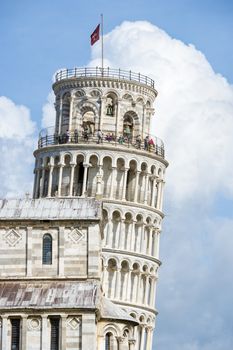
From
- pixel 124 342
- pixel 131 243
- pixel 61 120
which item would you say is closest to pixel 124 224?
pixel 131 243

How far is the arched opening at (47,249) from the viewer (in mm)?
116688

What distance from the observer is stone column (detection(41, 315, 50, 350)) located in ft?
365

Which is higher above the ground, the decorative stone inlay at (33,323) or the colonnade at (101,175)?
the colonnade at (101,175)

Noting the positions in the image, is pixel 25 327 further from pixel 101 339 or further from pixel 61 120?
pixel 61 120

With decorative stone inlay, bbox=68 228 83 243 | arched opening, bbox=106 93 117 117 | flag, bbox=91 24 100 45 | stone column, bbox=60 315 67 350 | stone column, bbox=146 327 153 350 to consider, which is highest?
flag, bbox=91 24 100 45

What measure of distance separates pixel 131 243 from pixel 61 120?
16616mm

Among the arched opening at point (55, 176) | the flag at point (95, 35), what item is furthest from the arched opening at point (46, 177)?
the flag at point (95, 35)

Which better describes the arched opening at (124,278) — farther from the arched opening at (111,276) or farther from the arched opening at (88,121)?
the arched opening at (88,121)

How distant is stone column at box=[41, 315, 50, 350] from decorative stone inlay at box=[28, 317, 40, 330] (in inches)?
15.9

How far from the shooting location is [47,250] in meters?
117

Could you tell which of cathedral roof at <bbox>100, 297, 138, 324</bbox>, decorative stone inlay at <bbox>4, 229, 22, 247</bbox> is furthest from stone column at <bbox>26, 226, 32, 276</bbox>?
cathedral roof at <bbox>100, 297, 138, 324</bbox>

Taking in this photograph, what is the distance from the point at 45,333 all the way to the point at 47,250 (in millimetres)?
7954

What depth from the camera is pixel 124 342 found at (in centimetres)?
11725

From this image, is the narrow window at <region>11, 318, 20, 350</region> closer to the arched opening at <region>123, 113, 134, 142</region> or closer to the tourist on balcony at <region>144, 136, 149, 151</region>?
the tourist on balcony at <region>144, 136, 149, 151</region>
